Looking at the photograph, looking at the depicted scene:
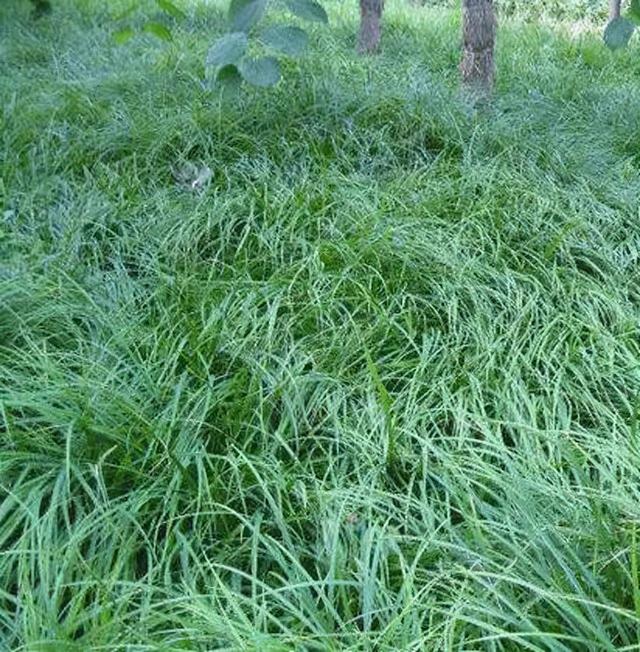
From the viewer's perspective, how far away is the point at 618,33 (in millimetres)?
2643

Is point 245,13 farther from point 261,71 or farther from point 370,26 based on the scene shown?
point 370,26

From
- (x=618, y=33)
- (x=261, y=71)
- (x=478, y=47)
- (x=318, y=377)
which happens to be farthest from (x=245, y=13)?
(x=478, y=47)

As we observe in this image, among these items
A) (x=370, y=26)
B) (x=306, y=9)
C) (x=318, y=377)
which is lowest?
(x=370, y=26)

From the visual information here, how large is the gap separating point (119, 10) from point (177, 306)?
489 cm

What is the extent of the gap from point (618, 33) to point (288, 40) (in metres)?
1.14

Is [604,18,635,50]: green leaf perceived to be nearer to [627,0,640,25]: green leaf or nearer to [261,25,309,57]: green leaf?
[627,0,640,25]: green leaf

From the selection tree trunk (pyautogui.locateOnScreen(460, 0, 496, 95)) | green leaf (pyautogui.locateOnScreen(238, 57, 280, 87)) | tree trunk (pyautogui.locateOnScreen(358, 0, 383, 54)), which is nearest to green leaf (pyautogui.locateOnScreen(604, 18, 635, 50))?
green leaf (pyautogui.locateOnScreen(238, 57, 280, 87))

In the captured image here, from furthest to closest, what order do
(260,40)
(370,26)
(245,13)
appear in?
(370,26)
(260,40)
(245,13)

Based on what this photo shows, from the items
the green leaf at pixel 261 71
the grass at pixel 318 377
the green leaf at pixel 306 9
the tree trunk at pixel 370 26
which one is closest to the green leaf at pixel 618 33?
the grass at pixel 318 377

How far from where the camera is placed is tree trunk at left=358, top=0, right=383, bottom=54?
5.18 metres

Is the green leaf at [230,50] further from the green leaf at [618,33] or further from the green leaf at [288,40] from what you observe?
the green leaf at [618,33]

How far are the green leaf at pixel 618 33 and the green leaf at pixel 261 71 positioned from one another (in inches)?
45.9

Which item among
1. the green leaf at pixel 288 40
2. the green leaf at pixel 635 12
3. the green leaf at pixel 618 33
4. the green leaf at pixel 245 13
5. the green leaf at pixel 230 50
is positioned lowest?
the green leaf at pixel 230 50

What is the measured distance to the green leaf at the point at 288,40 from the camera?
2693 millimetres
